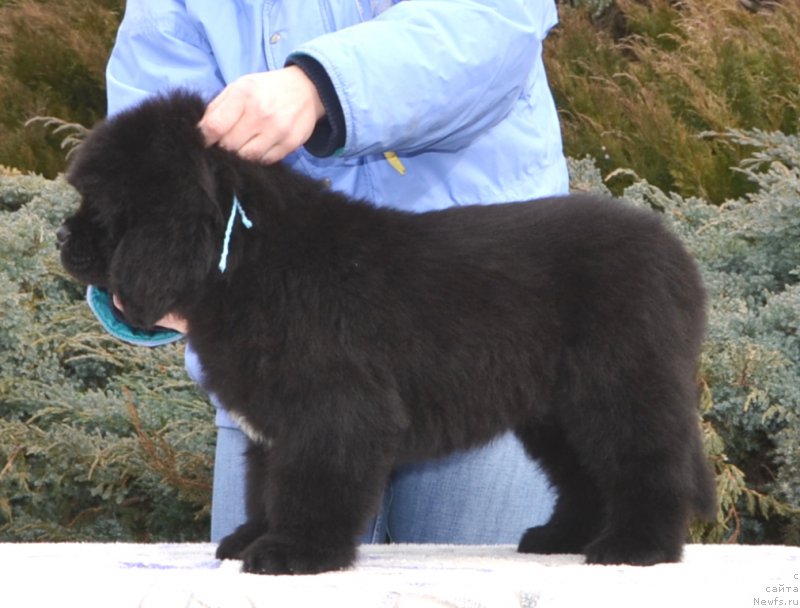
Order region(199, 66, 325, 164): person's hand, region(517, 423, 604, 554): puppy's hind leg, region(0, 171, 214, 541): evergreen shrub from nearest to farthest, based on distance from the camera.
Result: region(199, 66, 325, 164): person's hand
region(517, 423, 604, 554): puppy's hind leg
region(0, 171, 214, 541): evergreen shrub

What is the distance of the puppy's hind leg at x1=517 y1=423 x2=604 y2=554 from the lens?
9.42 ft

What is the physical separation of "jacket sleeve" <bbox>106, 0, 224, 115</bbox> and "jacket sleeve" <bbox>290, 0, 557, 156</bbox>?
0.61 metres

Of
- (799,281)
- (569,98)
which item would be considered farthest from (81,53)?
(799,281)

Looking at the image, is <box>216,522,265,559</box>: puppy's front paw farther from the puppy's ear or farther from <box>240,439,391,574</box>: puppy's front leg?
the puppy's ear

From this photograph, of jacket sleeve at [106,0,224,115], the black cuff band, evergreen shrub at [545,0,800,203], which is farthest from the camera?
evergreen shrub at [545,0,800,203]

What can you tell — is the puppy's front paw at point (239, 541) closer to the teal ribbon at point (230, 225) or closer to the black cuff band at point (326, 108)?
the teal ribbon at point (230, 225)

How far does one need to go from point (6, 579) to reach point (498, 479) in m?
1.42

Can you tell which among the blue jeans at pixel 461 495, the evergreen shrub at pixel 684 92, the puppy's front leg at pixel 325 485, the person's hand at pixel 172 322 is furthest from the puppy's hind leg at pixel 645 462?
the evergreen shrub at pixel 684 92

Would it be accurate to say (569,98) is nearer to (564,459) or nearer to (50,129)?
(50,129)

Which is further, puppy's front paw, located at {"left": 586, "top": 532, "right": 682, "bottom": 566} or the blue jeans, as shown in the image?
the blue jeans

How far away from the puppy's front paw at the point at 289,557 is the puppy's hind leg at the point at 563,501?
647 mm

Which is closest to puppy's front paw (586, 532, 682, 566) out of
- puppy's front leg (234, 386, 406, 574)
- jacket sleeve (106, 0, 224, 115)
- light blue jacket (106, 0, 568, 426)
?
puppy's front leg (234, 386, 406, 574)

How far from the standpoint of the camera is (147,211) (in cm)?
238

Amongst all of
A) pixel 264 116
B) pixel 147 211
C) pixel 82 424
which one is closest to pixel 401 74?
pixel 264 116
